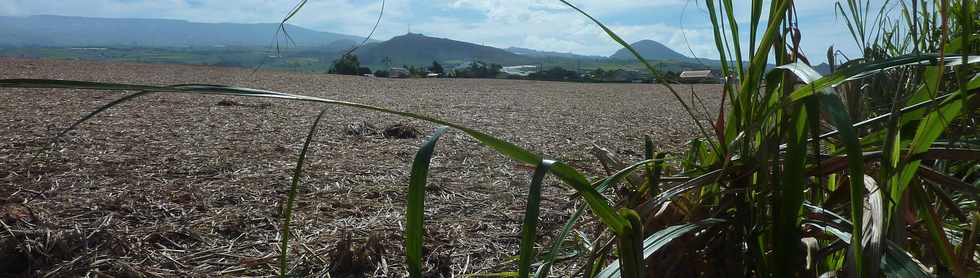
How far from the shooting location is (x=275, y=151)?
3.55 metres

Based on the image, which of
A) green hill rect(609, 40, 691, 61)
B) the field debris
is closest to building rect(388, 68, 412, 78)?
the field debris

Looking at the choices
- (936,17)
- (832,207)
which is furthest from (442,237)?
(936,17)

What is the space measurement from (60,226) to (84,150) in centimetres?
148

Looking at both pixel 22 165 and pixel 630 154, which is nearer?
pixel 22 165

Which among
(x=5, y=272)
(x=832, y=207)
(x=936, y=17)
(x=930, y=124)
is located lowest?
(x=5, y=272)

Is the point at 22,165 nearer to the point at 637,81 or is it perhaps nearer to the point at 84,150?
the point at 84,150

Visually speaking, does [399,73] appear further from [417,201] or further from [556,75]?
[417,201]

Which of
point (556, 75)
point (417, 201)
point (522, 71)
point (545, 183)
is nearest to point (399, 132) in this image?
point (545, 183)

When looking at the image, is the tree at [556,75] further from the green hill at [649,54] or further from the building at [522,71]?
the green hill at [649,54]

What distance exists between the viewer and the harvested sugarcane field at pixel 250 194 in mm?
1722

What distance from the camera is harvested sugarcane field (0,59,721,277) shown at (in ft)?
5.65

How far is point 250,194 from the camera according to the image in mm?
2486

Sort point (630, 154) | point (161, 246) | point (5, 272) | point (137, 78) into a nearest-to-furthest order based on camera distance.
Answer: point (5, 272), point (161, 246), point (630, 154), point (137, 78)

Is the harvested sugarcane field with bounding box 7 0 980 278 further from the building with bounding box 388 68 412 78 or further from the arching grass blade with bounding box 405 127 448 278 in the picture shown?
the building with bounding box 388 68 412 78
